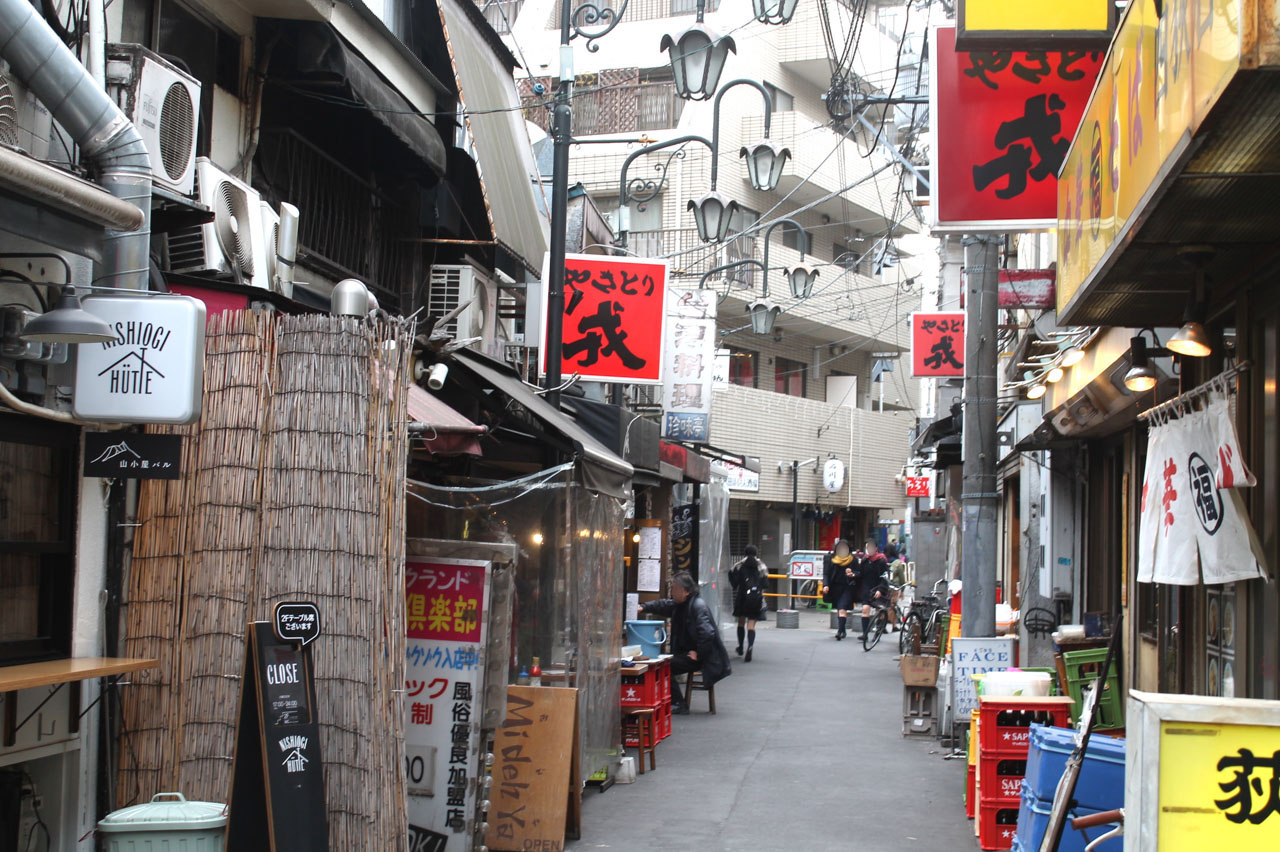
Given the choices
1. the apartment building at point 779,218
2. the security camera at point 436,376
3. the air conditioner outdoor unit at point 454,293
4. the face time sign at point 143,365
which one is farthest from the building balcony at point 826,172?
the face time sign at point 143,365

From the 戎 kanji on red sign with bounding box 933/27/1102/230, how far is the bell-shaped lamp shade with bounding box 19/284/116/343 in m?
6.42

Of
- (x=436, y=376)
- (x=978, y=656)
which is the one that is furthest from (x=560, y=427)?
(x=978, y=656)

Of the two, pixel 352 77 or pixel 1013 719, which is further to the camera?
pixel 352 77

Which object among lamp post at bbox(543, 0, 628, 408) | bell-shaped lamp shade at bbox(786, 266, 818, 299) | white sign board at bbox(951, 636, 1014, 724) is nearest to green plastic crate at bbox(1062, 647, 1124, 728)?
white sign board at bbox(951, 636, 1014, 724)

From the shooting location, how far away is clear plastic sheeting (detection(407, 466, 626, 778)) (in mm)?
9461

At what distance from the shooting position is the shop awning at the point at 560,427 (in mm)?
9992

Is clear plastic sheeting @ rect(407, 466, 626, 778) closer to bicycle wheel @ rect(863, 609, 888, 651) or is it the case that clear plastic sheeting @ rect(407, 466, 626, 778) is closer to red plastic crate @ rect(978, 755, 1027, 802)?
red plastic crate @ rect(978, 755, 1027, 802)

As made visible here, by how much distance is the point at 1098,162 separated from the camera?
6.68 m

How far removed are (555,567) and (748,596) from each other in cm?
1235

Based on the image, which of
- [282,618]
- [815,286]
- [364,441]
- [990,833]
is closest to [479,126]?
[364,441]

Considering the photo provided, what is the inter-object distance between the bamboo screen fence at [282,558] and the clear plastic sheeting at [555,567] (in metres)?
2.21

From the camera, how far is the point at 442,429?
27.2 ft

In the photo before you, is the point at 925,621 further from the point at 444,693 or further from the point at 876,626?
the point at 444,693

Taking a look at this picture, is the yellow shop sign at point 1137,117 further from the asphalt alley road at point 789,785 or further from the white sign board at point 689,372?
the white sign board at point 689,372
